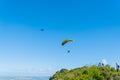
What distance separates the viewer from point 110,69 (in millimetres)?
125688

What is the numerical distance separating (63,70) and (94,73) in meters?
45.8

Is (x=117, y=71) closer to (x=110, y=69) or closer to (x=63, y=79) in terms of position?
(x=110, y=69)

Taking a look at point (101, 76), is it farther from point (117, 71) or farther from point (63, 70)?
point (63, 70)

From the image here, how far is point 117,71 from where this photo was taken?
120 m

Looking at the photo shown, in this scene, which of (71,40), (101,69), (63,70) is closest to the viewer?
(71,40)

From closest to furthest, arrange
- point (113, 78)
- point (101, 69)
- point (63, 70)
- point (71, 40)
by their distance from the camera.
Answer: point (71, 40) → point (113, 78) → point (101, 69) → point (63, 70)

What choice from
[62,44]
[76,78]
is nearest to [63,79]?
[76,78]

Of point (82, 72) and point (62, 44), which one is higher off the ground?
point (82, 72)

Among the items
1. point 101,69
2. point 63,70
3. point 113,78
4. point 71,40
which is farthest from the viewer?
point 63,70

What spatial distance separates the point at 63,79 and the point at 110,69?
17827mm

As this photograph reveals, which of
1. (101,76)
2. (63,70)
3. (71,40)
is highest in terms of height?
(63,70)

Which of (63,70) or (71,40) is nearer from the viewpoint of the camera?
(71,40)

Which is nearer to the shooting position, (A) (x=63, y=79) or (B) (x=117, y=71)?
(B) (x=117, y=71)

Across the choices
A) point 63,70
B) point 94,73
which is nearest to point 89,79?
point 94,73
